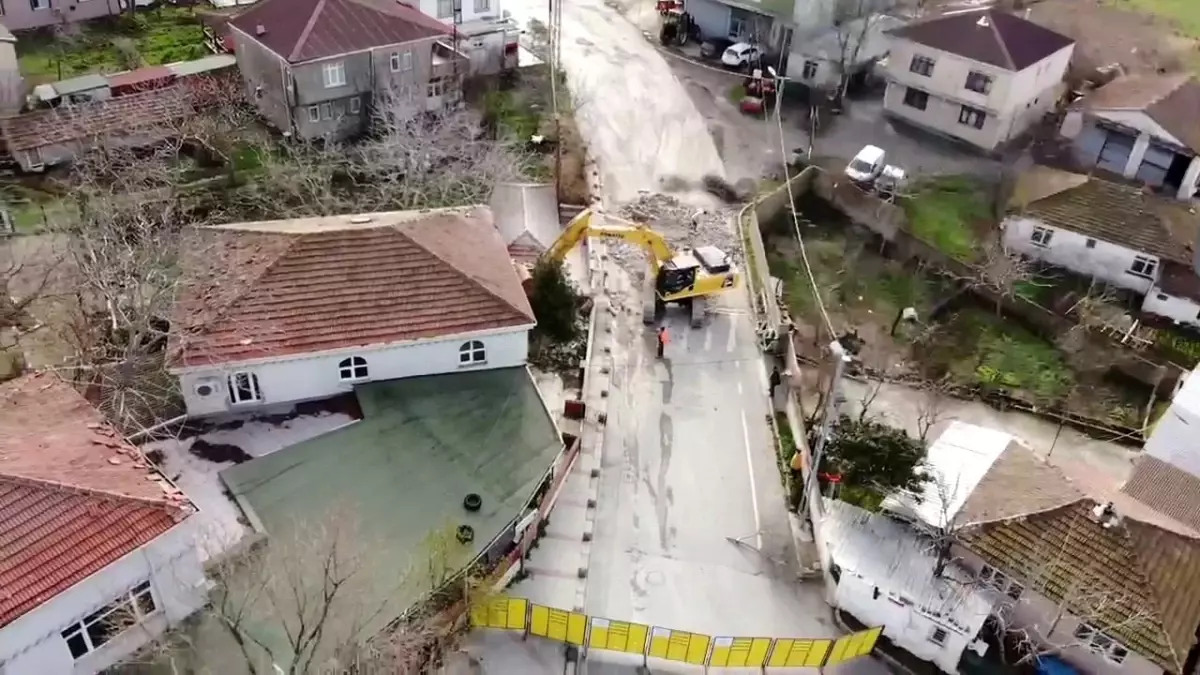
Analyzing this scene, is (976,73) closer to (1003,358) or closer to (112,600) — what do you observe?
(1003,358)

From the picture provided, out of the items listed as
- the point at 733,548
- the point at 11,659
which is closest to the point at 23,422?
the point at 11,659

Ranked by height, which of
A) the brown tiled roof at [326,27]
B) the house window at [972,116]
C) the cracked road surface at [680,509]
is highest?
the brown tiled roof at [326,27]

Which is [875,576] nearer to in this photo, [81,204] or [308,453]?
[308,453]

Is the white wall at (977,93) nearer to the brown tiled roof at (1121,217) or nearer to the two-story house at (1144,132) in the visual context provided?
the two-story house at (1144,132)

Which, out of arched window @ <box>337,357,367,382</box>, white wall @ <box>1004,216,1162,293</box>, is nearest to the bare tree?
white wall @ <box>1004,216,1162,293</box>

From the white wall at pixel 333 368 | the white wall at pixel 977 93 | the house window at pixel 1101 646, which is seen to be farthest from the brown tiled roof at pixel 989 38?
the house window at pixel 1101 646

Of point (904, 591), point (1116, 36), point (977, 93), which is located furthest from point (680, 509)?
point (1116, 36)

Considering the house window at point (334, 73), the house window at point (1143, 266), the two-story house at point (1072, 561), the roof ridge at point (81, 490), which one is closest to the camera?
the roof ridge at point (81, 490)
